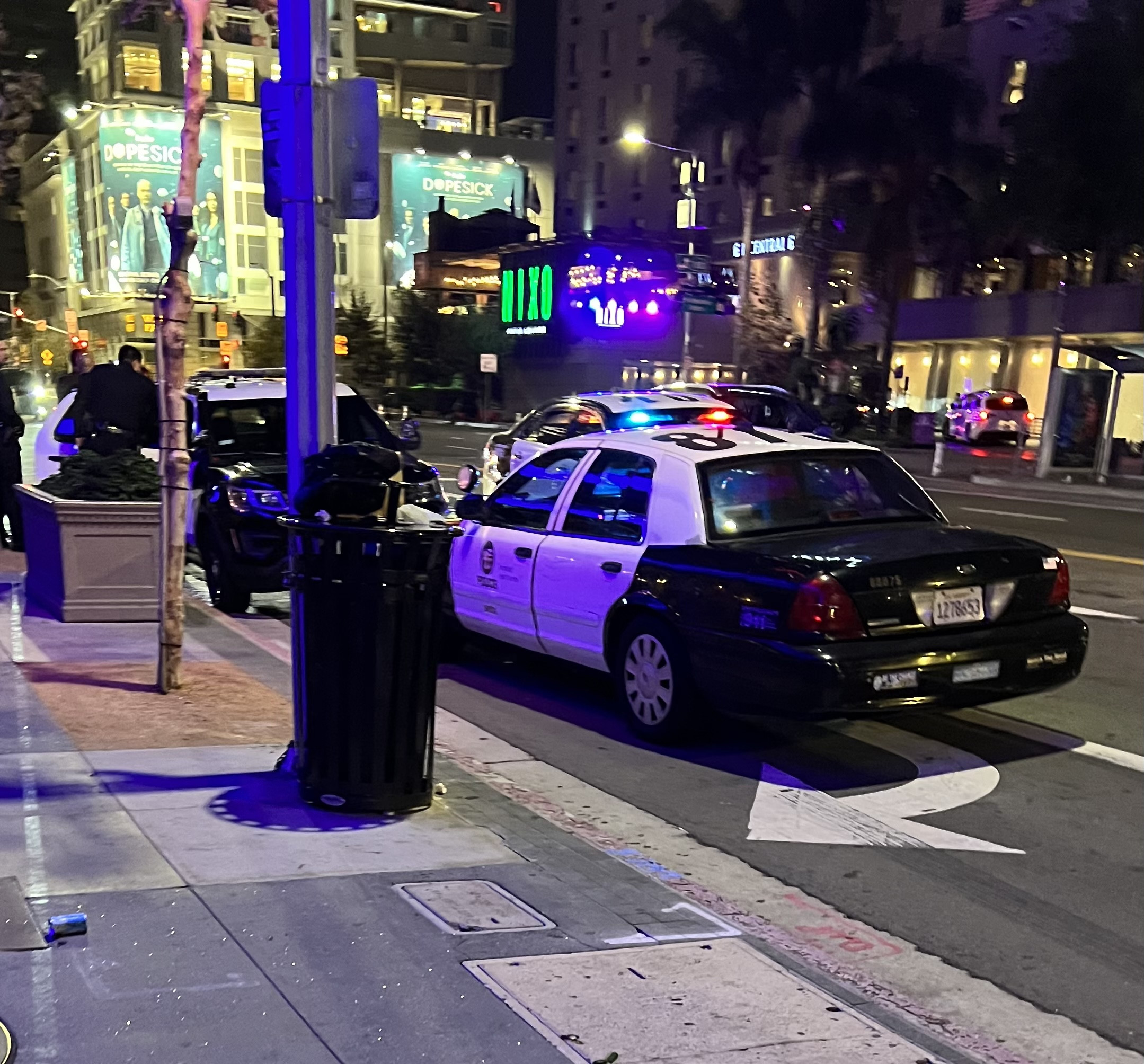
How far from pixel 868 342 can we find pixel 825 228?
7.78 metres

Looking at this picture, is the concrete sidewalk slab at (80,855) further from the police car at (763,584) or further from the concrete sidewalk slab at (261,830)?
the police car at (763,584)

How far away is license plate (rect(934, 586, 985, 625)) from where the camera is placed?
6305 mm

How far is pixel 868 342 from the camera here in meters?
51.2

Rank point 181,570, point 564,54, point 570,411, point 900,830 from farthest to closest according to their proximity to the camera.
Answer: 1. point 564,54
2. point 570,411
3. point 181,570
4. point 900,830

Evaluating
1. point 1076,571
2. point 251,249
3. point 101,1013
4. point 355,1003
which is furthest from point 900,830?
point 251,249

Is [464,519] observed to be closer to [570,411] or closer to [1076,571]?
[570,411]

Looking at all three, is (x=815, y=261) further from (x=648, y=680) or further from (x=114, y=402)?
(x=648, y=680)

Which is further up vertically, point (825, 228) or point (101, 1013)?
point (825, 228)

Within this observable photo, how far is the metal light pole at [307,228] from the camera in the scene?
5871mm

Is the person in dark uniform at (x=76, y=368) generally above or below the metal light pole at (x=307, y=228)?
below

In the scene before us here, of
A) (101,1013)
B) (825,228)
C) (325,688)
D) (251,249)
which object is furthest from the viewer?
(251,249)

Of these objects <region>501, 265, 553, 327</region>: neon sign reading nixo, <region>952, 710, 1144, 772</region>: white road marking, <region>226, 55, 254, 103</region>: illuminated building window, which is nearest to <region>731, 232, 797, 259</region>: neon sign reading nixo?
<region>501, 265, 553, 327</region>: neon sign reading nixo

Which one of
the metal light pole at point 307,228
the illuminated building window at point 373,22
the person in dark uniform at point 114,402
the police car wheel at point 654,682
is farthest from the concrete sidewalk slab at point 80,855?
the illuminated building window at point 373,22

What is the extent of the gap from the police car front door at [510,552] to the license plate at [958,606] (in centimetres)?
255
